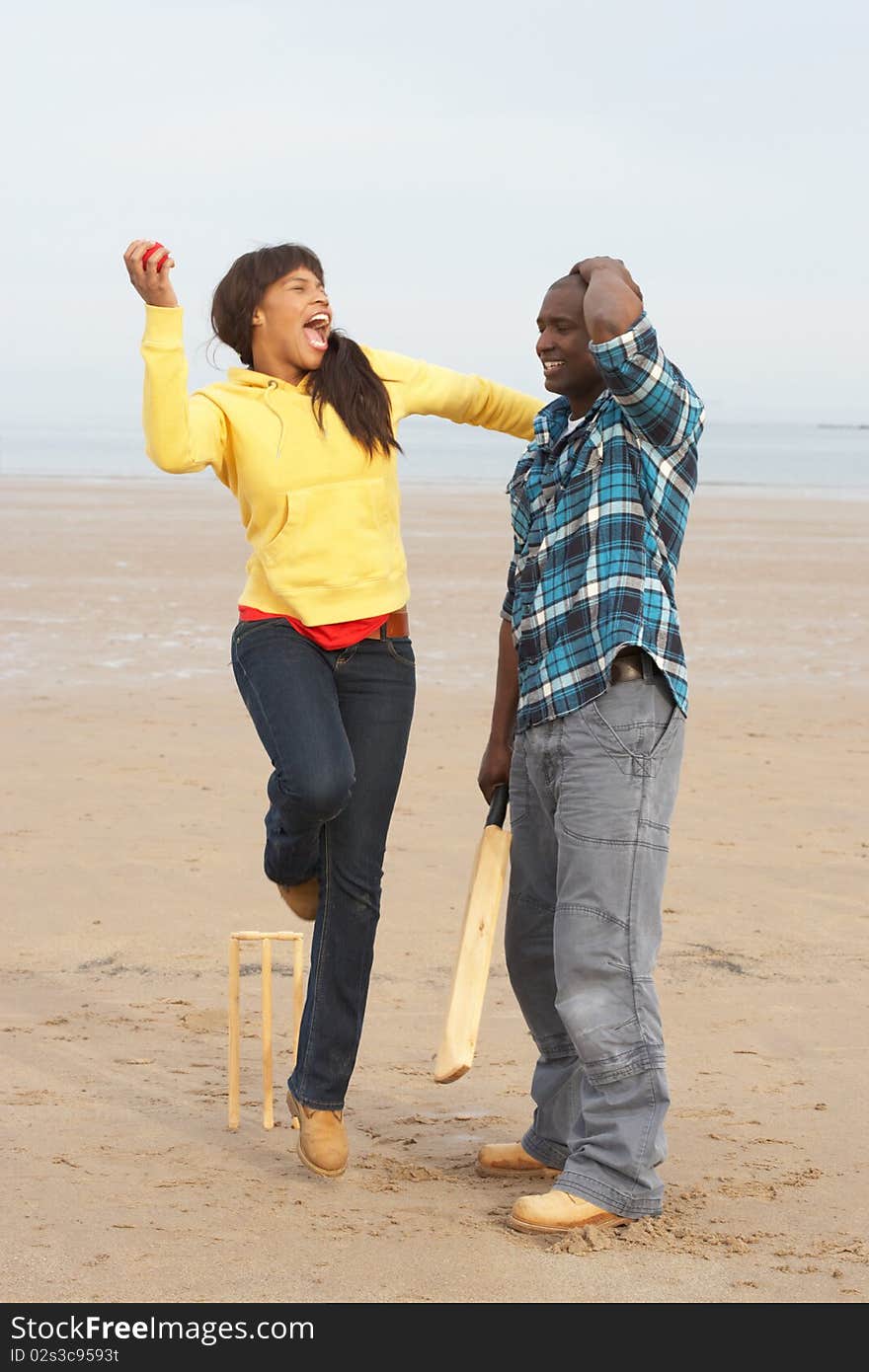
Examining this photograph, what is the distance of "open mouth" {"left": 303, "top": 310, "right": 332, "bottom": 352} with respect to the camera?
14.3ft

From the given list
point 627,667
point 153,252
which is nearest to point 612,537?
point 627,667

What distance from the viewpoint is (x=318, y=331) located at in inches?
173

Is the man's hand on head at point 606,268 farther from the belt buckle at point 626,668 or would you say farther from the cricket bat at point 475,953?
the cricket bat at point 475,953

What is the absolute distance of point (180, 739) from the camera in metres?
10.6

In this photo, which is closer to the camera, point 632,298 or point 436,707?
point 632,298

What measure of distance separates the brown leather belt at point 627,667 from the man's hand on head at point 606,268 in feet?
2.71

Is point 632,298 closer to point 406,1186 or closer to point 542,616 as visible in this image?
point 542,616

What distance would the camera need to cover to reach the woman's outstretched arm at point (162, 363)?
401 centimetres

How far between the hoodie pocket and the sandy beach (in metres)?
1.58

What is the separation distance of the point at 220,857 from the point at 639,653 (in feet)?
13.5

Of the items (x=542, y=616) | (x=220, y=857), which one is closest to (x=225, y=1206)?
(x=542, y=616)

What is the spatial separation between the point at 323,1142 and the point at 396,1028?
1.32 meters

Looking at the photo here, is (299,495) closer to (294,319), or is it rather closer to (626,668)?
(294,319)
